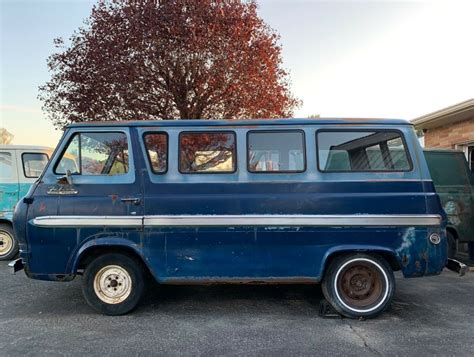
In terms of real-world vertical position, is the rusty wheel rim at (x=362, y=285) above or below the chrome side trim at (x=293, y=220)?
below

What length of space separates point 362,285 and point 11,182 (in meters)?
6.81

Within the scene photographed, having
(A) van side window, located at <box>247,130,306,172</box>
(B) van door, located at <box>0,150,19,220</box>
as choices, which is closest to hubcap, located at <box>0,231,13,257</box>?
(B) van door, located at <box>0,150,19,220</box>

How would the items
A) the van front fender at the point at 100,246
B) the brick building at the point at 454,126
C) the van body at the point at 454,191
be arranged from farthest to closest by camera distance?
1. the brick building at the point at 454,126
2. the van body at the point at 454,191
3. the van front fender at the point at 100,246

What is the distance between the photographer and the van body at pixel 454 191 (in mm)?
6582

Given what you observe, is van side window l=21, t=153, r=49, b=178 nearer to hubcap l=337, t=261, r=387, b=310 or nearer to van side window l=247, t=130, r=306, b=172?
van side window l=247, t=130, r=306, b=172

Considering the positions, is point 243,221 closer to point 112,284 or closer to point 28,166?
point 112,284

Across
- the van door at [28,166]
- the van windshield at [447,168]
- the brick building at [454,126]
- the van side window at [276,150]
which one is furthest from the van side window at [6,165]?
the brick building at [454,126]

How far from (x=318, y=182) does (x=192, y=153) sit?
154 cm

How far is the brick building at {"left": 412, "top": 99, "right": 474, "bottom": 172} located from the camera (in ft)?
29.0

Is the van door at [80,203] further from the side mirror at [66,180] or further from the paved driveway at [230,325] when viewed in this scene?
the paved driveway at [230,325]

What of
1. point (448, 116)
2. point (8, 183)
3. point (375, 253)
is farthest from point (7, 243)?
point (448, 116)

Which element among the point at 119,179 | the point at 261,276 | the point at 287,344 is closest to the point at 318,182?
Result: the point at 261,276

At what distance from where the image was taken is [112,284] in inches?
172

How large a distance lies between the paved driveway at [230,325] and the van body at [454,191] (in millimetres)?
1331
